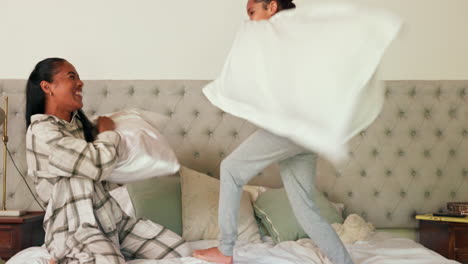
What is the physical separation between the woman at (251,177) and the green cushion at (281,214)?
0.61 metres

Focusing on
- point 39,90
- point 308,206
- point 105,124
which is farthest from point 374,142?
point 39,90

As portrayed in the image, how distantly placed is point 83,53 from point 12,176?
2.87 ft

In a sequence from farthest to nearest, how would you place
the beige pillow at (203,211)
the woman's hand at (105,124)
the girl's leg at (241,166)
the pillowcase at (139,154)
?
the beige pillow at (203,211), the woman's hand at (105,124), the pillowcase at (139,154), the girl's leg at (241,166)

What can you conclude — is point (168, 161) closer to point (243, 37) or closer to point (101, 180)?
point (101, 180)

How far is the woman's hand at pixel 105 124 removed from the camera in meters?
2.33

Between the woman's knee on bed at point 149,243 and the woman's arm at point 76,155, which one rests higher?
the woman's arm at point 76,155

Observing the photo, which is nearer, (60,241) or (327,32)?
(327,32)

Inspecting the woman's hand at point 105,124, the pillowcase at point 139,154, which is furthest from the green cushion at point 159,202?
the woman's hand at point 105,124

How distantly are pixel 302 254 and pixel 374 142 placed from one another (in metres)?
1.28

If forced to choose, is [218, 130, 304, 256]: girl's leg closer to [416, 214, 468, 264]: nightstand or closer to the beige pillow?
the beige pillow

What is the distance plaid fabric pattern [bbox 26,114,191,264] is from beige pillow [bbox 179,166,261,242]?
0.32 meters

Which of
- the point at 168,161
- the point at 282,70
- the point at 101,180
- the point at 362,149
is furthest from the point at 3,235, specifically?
the point at 362,149

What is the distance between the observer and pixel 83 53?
3240 millimetres

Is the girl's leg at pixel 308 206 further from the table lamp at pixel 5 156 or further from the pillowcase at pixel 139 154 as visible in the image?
the table lamp at pixel 5 156
